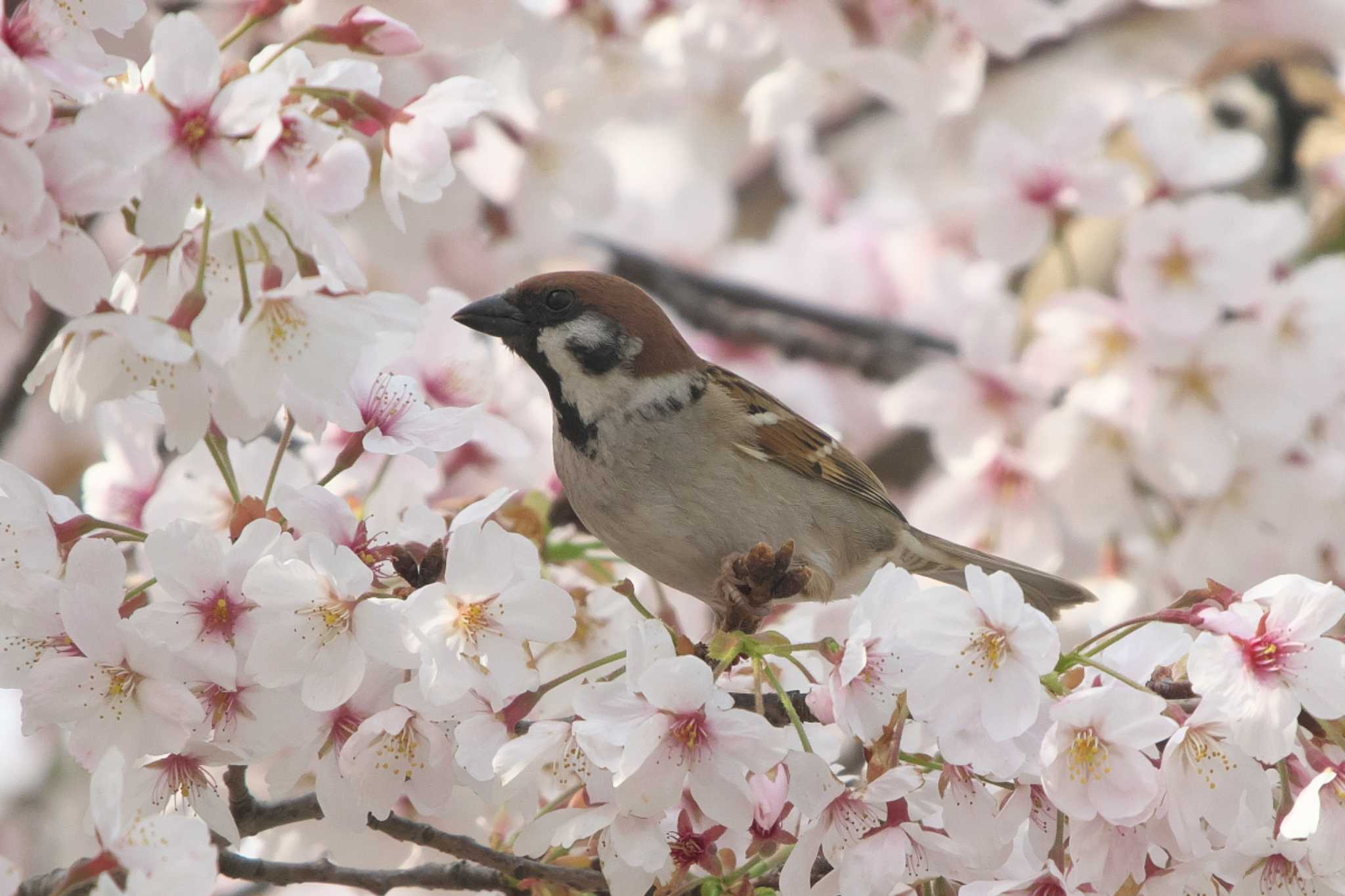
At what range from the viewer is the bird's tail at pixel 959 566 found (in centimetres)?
224

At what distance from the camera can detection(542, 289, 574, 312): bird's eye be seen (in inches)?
83.4

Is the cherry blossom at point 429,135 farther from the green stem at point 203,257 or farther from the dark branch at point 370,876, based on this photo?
the dark branch at point 370,876

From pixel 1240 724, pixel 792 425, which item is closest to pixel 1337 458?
pixel 792 425

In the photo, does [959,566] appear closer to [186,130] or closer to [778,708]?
[778,708]

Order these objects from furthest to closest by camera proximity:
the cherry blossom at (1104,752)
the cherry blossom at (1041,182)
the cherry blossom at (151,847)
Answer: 1. the cherry blossom at (1041,182)
2. the cherry blossom at (1104,752)
3. the cherry blossom at (151,847)

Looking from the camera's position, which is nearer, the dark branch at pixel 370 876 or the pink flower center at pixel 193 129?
the pink flower center at pixel 193 129

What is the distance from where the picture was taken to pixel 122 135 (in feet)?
4.20

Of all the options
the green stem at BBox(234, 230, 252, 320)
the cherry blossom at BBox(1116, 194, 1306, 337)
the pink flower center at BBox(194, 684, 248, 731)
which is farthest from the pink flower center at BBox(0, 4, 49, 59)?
the cherry blossom at BBox(1116, 194, 1306, 337)

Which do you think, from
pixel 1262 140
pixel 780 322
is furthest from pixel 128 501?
pixel 1262 140

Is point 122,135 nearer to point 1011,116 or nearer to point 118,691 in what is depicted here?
point 118,691

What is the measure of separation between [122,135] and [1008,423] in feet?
6.84

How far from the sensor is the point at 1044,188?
112 inches

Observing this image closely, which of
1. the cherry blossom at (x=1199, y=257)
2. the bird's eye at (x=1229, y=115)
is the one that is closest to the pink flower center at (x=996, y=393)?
the cherry blossom at (x=1199, y=257)

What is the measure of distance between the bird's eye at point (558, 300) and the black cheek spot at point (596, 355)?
0.17 feet
